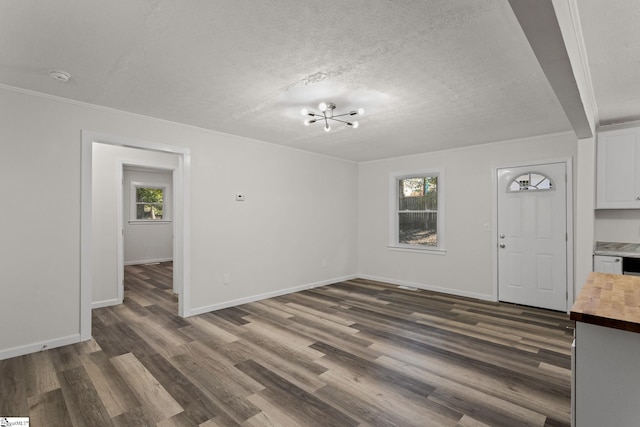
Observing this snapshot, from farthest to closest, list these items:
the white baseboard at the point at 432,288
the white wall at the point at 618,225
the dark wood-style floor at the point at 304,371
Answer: the white baseboard at the point at 432,288, the white wall at the point at 618,225, the dark wood-style floor at the point at 304,371

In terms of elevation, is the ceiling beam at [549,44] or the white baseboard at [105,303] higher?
the ceiling beam at [549,44]

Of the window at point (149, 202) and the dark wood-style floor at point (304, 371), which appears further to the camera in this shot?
the window at point (149, 202)

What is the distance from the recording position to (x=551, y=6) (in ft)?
4.08

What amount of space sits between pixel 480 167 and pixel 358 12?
4.02 m

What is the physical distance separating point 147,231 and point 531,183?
890 centimetres

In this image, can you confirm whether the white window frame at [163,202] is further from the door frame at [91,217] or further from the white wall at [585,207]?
the white wall at [585,207]

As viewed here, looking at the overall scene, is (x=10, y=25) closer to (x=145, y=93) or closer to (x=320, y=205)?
(x=145, y=93)

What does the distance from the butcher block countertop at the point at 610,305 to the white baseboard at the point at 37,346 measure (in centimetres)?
419

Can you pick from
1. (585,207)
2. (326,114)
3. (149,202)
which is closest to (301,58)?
(326,114)

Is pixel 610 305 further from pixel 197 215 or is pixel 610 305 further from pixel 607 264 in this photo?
pixel 197 215

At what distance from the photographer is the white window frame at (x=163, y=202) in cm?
836

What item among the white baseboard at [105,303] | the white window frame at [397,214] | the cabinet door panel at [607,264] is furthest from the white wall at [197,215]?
the cabinet door panel at [607,264]

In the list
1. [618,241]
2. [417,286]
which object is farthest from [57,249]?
[618,241]

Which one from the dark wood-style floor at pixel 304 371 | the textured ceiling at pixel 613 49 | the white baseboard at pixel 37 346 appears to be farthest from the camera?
the white baseboard at pixel 37 346
